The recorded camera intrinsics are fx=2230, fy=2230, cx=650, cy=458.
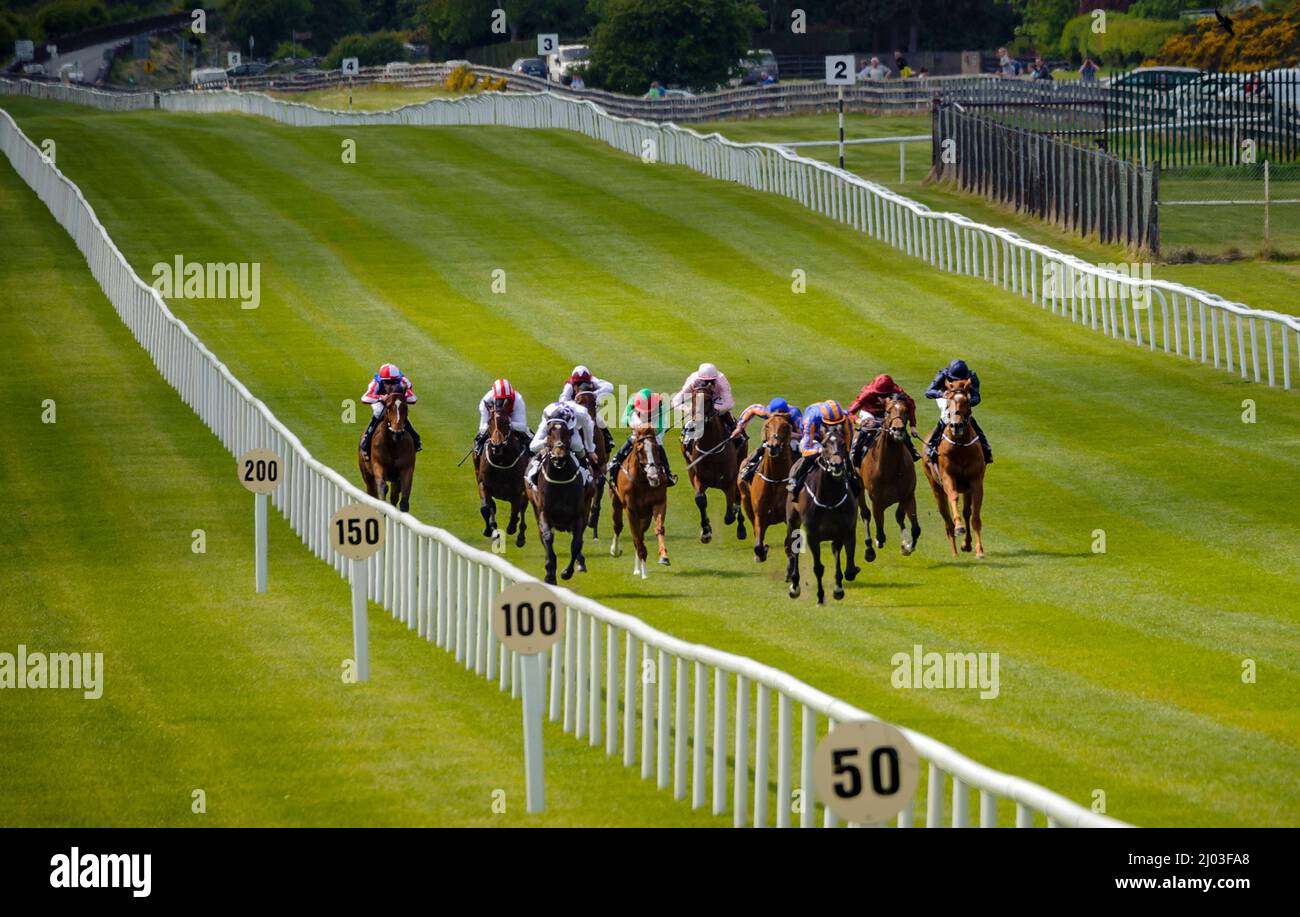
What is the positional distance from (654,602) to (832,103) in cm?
5212

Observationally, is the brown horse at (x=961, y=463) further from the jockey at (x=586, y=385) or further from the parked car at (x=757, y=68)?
the parked car at (x=757, y=68)

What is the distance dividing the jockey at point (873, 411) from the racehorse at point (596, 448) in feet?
8.26

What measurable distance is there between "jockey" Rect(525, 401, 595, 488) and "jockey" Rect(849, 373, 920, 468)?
2.58 m

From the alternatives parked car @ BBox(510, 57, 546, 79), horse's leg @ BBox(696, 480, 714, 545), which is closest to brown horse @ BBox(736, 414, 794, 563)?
horse's leg @ BBox(696, 480, 714, 545)

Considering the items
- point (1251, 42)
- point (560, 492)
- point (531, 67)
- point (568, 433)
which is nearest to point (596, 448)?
point (560, 492)

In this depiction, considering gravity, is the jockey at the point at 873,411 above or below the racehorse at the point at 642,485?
above

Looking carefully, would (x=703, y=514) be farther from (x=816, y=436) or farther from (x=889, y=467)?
(x=816, y=436)

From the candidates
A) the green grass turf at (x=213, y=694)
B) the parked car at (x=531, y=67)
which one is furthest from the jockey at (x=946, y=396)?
the parked car at (x=531, y=67)

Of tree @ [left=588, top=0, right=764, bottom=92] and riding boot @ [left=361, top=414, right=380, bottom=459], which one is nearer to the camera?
riding boot @ [left=361, top=414, right=380, bottom=459]

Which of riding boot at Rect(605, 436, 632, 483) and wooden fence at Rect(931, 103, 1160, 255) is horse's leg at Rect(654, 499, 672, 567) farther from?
wooden fence at Rect(931, 103, 1160, 255)

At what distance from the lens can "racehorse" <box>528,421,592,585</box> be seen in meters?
20.0

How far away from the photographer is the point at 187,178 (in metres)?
53.2

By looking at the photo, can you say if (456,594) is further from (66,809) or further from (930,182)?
(930,182)

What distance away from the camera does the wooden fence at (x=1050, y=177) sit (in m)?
39.7
